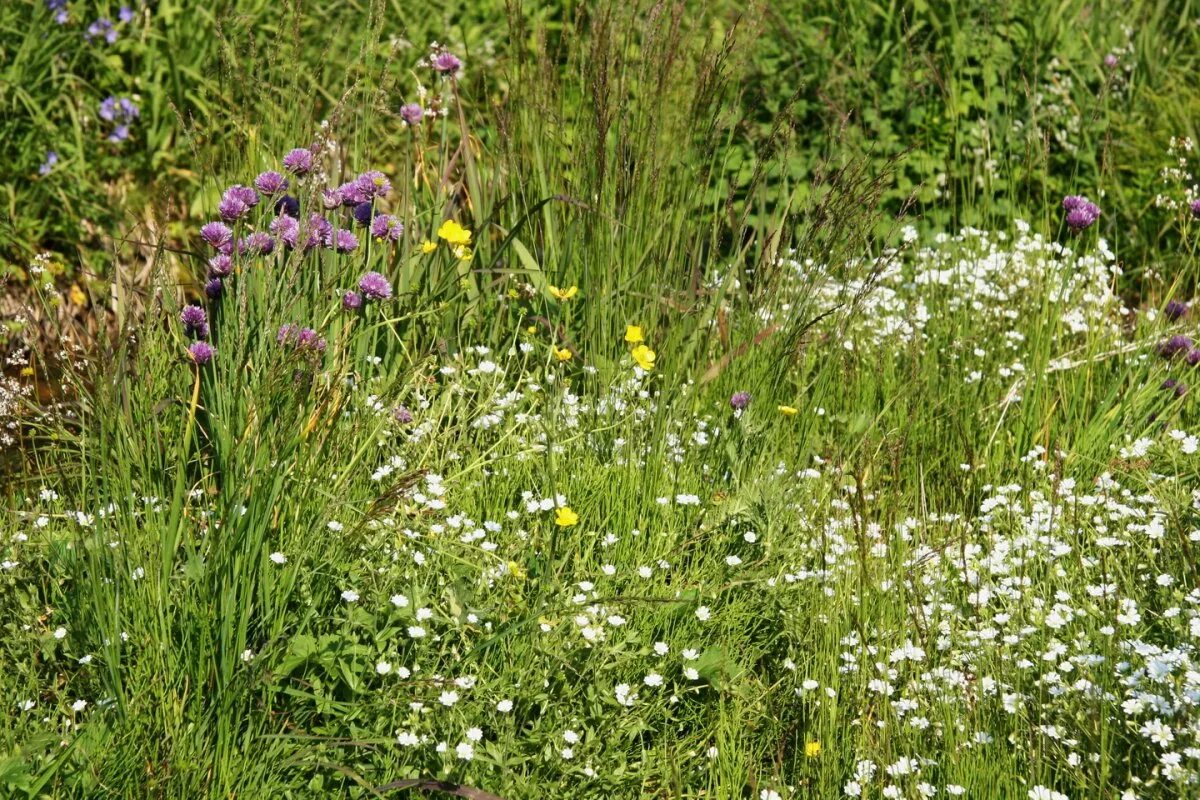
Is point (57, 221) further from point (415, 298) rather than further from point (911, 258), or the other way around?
point (911, 258)

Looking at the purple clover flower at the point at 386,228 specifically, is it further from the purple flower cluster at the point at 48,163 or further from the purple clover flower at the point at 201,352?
the purple flower cluster at the point at 48,163

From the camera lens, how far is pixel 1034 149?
17.2 ft

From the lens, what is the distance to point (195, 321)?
322 cm

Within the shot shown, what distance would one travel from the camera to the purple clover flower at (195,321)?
10.5 ft

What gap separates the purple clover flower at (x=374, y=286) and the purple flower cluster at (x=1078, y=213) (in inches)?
84.9

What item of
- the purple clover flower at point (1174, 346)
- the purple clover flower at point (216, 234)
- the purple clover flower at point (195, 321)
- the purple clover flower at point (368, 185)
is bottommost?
the purple clover flower at point (1174, 346)

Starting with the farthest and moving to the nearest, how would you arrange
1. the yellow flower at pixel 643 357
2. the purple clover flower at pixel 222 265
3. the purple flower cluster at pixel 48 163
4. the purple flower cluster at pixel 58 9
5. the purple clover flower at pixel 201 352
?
the purple flower cluster at pixel 58 9 < the purple flower cluster at pixel 48 163 < the yellow flower at pixel 643 357 < the purple clover flower at pixel 222 265 < the purple clover flower at pixel 201 352

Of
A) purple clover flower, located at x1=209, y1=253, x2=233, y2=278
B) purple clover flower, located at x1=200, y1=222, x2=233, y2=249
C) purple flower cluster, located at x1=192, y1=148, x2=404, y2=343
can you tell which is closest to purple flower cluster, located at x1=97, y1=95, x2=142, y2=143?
purple flower cluster, located at x1=192, y1=148, x2=404, y2=343

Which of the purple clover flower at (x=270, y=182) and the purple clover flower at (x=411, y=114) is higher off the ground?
the purple clover flower at (x=270, y=182)

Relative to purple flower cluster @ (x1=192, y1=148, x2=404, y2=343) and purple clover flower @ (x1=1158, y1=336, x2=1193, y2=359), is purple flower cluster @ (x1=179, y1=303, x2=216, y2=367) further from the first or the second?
purple clover flower @ (x1=1158, y1=336, x2=1193, y2=359)

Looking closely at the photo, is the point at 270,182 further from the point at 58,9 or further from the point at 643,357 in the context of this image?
the point at 58,9

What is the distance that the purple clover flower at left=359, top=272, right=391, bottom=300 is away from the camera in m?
3.37

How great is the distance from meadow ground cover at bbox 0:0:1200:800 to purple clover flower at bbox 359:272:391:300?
0.07 metres

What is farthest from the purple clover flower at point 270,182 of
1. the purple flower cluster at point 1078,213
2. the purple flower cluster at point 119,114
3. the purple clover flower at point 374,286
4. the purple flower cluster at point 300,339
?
the purple flower cluster at point 119,114
